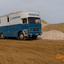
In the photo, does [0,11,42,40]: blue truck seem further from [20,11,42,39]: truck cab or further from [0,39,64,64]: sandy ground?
[0,39,64,64]: sandy ground

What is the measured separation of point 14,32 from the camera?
54.2ft

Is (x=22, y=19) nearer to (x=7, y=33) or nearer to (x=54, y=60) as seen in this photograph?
(x=7, y=33)

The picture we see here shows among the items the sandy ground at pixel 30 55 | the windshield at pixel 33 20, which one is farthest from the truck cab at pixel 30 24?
the sandy ground at pixel 30 55

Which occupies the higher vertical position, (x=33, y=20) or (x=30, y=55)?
(x=33, y=20)

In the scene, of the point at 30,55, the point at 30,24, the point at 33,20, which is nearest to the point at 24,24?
the point at 30,24

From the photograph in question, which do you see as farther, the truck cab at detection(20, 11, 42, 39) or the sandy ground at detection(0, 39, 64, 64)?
the truck cab at detection(20, 11, 42, 39)

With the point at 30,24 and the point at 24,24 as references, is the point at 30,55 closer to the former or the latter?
the point at 30,24

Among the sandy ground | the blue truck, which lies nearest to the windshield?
the blue truck

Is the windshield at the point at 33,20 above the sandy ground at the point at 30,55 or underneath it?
above

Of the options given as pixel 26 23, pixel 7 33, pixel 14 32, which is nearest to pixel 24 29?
pixel 26 23

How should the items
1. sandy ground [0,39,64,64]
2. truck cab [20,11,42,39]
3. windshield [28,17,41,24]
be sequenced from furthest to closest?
windshield [28,17,41,24] → truck cab [20,11,42,39] → sandy ground [0,39,64,64]

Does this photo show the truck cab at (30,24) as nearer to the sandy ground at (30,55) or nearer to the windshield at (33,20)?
the windshield at (33,20)

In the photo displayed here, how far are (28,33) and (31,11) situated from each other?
9.33 ft

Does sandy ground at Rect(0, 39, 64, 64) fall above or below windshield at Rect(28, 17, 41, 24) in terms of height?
below
